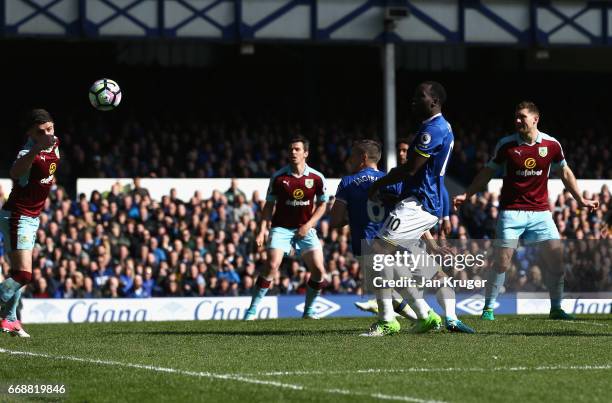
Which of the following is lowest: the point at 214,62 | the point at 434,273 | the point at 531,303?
the point at 531,303

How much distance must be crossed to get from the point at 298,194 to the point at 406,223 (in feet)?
16.9

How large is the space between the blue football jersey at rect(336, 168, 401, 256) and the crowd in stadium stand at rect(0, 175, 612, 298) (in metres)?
9.70

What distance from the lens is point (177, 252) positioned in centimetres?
2414

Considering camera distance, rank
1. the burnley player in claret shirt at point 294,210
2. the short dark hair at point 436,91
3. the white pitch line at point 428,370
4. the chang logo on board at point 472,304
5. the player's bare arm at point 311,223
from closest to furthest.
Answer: the white pitch line at point 428,370 < the short dark hair at point 436,91 < the player's bare arm at point 311,223 < the burnley player in claret shirt at point 294,210 < the chang logo on board at point 472,304

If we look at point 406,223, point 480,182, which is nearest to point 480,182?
point 480,182

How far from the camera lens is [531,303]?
24.3 meters

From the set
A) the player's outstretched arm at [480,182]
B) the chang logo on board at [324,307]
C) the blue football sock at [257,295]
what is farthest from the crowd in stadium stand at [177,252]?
the player's outstretched arm at [480,182]

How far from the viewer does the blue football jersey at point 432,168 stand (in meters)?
11.1

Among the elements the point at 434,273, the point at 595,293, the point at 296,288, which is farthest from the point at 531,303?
the point at 434,273

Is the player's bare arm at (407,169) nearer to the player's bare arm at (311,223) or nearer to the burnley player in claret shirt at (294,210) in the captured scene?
the player's bare arm at (311,223)

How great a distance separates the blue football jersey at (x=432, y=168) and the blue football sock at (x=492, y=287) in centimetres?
340

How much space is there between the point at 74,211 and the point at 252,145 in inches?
343

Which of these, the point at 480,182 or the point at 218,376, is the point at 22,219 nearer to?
the point at 218,376

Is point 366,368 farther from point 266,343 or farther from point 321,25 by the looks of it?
point 321,25
